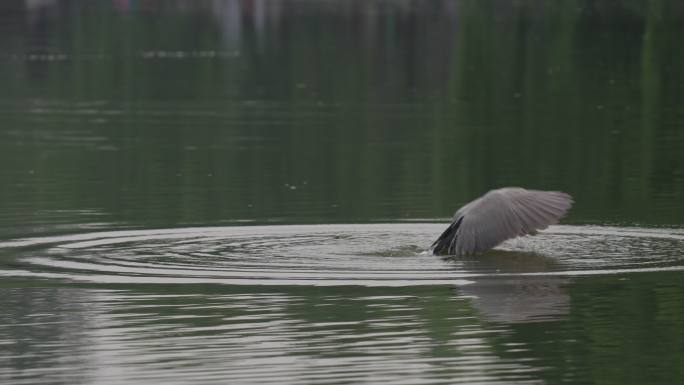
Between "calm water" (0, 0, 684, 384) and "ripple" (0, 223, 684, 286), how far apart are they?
43mm

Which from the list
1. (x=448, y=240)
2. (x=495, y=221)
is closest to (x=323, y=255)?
(x=448, y=240)

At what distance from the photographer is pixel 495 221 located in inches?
697

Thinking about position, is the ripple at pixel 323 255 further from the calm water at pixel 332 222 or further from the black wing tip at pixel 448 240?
the black wing tip at pixel 448 240

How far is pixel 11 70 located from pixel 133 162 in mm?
21832

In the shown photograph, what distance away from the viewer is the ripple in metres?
16.4

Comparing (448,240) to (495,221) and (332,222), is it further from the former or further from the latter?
(332,222)

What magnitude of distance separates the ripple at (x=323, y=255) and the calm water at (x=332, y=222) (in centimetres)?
4

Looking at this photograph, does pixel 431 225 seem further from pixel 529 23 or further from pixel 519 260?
pixel 529 23

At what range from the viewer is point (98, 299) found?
15438 mm

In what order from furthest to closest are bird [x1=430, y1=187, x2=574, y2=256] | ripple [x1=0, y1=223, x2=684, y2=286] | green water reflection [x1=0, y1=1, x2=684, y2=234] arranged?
green water reflection [x1=0, y1=1, x2=684, y2=234] → bird [x1=430, y1=187, x2=574, y2=256] → ripple [x1=0, y1=223, x2=684, y2=286]

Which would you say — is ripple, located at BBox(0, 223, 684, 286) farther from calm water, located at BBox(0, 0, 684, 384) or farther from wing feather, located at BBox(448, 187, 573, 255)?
wing feather, located at BBox(448, 187, 573, 255)

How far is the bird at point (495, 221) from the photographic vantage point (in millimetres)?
17484

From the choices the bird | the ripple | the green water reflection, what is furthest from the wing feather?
the green water reflection

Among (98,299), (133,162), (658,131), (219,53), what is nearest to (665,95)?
(658,131)
